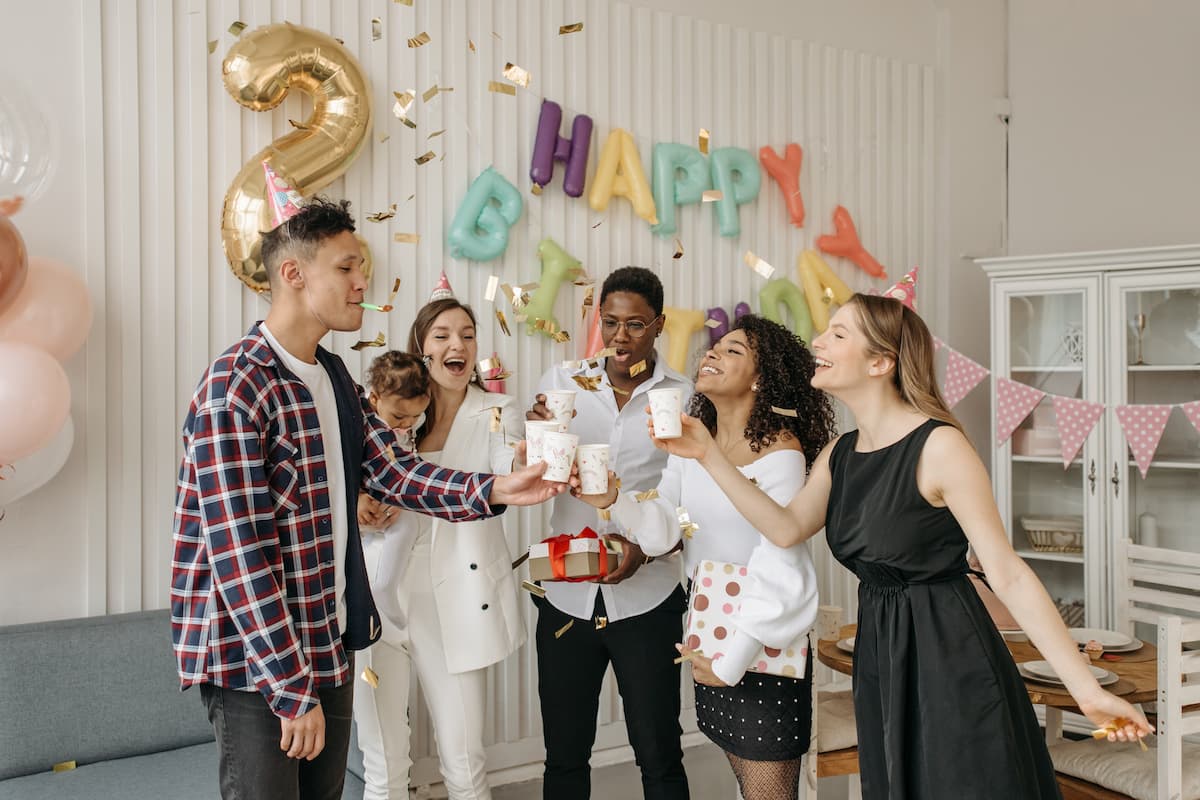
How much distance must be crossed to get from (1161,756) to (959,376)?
2.20 m

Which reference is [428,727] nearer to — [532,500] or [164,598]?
[164,598]

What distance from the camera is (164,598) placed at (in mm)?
2914

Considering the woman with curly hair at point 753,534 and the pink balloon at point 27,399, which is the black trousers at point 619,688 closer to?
the woman with curly hair at point 753,534

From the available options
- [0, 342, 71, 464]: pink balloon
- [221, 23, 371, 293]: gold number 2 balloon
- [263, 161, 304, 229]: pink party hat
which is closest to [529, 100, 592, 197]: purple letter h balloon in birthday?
[221, 23, 371, 293]: gold number 2 balloon

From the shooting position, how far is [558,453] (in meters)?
2.10

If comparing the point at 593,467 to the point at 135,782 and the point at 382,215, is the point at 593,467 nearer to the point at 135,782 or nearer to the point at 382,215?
the point at 135,782

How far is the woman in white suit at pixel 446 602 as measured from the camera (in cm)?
265

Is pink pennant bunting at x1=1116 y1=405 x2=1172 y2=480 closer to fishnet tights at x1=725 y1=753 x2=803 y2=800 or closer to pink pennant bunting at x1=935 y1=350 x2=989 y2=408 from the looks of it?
pink pennant bunting at x1=935 y1=350 x2=989 y2=408

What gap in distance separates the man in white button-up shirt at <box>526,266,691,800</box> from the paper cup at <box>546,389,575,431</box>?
0.40 ft

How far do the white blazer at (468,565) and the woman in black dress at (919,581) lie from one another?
0.74 metres

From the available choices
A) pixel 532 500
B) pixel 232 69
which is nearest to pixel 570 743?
pixel 532 500

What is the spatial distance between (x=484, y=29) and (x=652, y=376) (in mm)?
1550

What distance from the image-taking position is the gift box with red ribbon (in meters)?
2.48

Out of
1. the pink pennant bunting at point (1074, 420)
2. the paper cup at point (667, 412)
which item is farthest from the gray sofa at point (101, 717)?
the pink pennant bunting at point (1074, 420)
